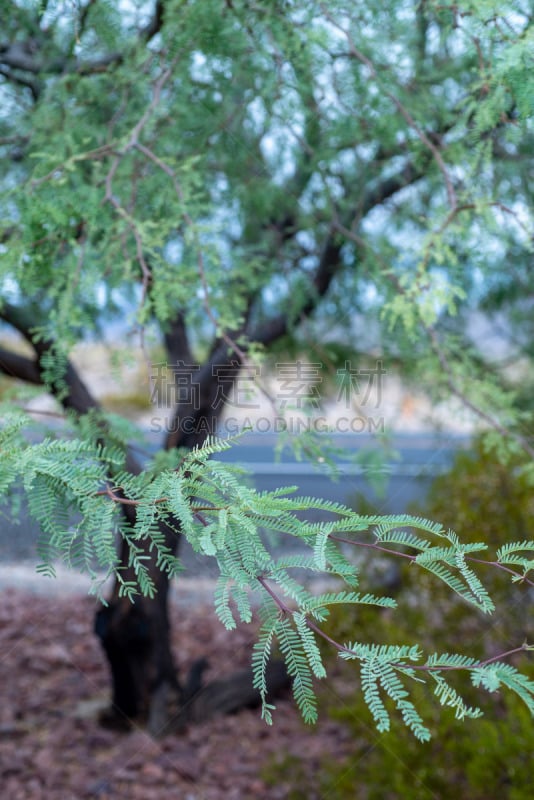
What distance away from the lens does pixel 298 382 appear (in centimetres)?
360

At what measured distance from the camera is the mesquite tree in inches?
50.3

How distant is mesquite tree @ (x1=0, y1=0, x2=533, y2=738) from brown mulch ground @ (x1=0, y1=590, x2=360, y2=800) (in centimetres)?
→ 18

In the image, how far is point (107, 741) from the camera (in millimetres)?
3424

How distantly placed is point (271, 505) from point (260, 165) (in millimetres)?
2315

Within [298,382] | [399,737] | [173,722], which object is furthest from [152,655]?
[298,382]

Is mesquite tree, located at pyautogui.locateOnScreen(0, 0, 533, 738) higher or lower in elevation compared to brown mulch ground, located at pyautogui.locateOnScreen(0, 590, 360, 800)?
higher

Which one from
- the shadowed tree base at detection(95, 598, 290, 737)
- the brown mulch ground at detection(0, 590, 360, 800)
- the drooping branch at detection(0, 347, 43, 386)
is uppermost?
the drooping branch at detection(0, 347, 43, 386)

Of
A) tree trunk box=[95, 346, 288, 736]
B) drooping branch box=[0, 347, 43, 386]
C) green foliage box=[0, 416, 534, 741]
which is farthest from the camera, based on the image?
tree trunk box=[95, 346, 288, 736]

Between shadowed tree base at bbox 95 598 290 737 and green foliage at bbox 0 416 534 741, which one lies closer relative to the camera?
green foliage at bbox 0 416 534 741

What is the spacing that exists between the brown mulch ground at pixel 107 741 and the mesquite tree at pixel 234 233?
0.18 m

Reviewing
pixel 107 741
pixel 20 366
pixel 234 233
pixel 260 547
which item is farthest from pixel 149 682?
pixel 260 547

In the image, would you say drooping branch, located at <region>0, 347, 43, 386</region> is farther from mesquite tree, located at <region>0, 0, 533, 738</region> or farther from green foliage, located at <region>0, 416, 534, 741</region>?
green foliage, located at <region>0, 416, 534, 741</region>

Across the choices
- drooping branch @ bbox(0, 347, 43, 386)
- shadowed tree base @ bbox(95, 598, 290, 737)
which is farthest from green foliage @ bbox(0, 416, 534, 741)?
shadowed tree base @ bbox(95, 598, 290, 737)

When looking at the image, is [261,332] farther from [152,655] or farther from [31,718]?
[31,718]
